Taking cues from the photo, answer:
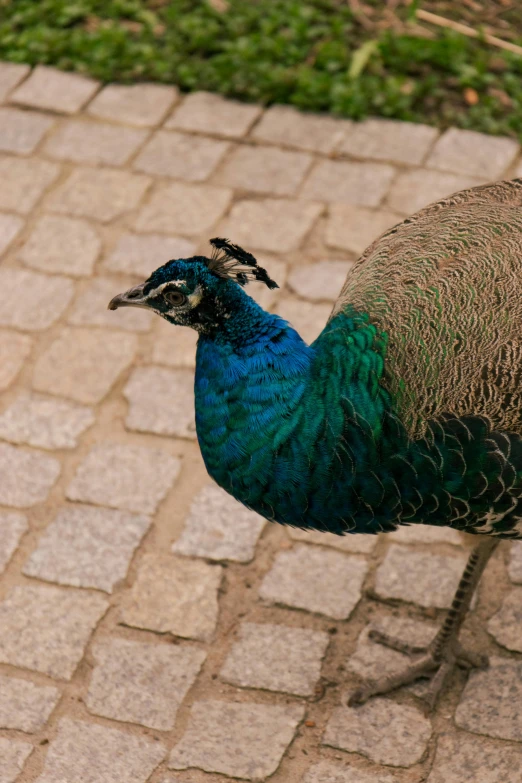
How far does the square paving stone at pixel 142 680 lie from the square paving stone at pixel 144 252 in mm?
1926

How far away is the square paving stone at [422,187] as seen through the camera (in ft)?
16.6

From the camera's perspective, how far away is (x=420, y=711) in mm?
3240

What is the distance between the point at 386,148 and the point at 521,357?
9.49ft

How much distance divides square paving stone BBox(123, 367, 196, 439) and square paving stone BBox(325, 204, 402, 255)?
106 centimetres

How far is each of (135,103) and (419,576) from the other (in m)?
3.34

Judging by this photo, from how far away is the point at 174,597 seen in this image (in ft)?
11.7

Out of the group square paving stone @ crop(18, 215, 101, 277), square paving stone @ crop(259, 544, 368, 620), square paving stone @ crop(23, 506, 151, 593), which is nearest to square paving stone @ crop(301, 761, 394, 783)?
square paving stone @ crop(259, 544, 368, 620)

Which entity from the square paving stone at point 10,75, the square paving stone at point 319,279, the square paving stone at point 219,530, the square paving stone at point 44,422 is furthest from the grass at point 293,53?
the square paving stone at point 219,530

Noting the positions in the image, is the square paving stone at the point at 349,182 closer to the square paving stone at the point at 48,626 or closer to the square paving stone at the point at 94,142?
the square paving stone at the point at 94,142

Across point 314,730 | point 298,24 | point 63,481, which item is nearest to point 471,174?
point 298,24

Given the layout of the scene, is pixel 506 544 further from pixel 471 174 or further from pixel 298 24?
pixel 298 24

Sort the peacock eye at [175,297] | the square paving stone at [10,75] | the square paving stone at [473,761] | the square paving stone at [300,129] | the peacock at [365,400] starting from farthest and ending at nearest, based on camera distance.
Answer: the square paving stone at [10,75] < the square paving stone at [300,129] < the square paving stone at [473,761] < the peacock eye at [175,297] < the peacock at [365,400]

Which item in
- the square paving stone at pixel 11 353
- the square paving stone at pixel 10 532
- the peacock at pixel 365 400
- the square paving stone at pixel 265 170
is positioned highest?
the peacock at pixel 365 400

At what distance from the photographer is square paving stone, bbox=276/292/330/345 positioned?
4.45 m
